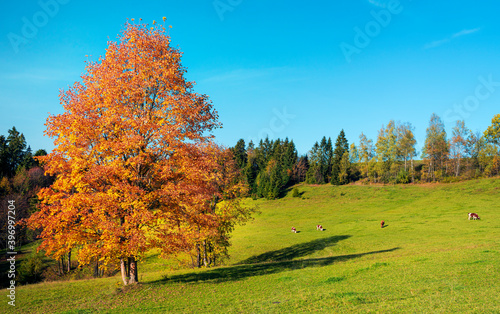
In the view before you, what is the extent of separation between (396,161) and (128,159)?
350 ft

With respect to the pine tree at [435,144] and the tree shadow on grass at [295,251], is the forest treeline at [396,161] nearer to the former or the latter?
the pine tree at [435,144]

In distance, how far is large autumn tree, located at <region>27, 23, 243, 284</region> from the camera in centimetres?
1379

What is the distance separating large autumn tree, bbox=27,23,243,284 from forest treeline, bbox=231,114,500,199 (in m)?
72.5

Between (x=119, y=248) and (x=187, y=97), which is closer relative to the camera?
(x=119, y=248)

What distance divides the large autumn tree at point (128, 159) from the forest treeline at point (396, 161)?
238ft

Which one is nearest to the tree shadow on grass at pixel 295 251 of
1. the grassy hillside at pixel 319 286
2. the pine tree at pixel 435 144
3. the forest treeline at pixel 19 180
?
the grassy hillside at pixel 319 286

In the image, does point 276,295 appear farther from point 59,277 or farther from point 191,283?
point 59,277

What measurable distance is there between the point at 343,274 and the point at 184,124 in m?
12.4

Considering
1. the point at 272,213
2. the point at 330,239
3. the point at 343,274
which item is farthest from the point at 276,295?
the point at 272,213

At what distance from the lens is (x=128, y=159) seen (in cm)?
1384

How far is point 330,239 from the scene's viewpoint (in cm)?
3953

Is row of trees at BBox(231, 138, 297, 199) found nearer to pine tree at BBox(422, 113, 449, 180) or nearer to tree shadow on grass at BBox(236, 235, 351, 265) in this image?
pine tree at BBox(422, 113, 449, 180)

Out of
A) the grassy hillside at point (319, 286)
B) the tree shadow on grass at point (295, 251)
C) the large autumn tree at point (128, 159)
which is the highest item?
the large autumn tree at point (128, 159)

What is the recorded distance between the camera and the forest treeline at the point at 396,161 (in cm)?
8581
